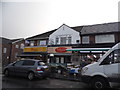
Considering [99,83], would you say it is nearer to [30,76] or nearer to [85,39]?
[30,76]

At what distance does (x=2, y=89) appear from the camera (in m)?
5.50

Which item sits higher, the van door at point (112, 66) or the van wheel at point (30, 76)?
the van door at point (112, 66)

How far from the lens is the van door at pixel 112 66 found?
5.05 m

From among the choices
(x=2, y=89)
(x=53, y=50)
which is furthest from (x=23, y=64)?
(x=53, y=50)

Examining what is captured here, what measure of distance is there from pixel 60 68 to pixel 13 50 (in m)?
24.8

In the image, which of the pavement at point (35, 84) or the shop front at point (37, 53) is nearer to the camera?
the pavement at point (35, 84)

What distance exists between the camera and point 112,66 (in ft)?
17.0

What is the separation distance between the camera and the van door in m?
5.05

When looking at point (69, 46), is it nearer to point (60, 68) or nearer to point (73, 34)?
point (73, 34)

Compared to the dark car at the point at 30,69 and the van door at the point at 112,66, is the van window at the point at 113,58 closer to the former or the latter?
the van door at the point at 112,66

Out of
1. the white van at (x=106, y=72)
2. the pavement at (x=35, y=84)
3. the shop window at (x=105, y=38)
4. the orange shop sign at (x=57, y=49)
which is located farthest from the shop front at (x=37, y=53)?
the white van at (x=106, y=72)

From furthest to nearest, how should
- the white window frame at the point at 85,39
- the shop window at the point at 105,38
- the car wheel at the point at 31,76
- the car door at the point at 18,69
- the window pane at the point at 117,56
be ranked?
1. the white window frame at the point at 85,39
2. the shop window at the point at 105,38
3. the car door at the point at 18,69
4. the car wheel at the point at 31,76
5. the window pane at the point at 117,56

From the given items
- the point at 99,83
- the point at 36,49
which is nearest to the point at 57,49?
the point at 36,49

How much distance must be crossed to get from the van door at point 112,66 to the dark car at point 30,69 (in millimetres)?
4919
